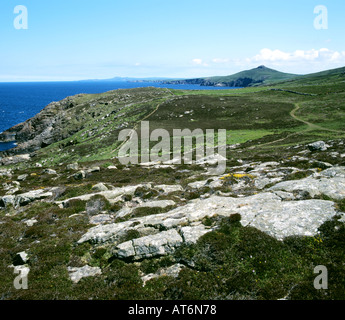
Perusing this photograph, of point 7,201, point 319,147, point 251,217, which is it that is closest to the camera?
point 251,217

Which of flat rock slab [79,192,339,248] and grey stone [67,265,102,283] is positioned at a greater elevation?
flat rock slab [79,192,339,248]

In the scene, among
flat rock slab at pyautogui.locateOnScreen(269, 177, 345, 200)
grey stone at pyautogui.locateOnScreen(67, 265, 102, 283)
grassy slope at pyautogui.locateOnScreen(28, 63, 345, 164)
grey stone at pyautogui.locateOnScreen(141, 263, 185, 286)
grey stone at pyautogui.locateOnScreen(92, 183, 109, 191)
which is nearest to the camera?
grey stone at pyautogui.locateOnScreen(141, 263, 185, 286)

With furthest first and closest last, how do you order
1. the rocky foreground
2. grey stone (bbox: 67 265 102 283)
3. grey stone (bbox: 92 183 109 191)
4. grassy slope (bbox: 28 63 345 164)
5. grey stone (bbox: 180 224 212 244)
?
grassy slope (bbox: 28 63 345 164) < grey stone (bbox: 92 183 109 191) < grey stone (bbox: 180 224 212 244) < grey stone (bbox: 67 265 102 283) < the rocky foreground

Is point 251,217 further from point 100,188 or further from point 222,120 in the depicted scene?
point 222,120

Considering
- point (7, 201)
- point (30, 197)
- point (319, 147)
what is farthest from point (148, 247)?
point (319, 147)

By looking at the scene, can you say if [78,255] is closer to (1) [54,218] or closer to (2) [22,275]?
(2) [22,275]

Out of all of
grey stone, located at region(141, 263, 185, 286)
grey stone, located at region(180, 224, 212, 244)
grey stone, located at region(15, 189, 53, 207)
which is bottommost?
grey stone, located at region(141, 263, 185, 286)

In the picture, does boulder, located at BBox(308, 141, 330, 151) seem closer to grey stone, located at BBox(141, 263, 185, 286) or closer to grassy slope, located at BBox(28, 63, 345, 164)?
grassy slope, located at BBox(28, 63, 345, 164)

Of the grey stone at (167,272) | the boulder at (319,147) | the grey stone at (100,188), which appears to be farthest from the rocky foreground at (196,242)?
the boulder at (319,147)

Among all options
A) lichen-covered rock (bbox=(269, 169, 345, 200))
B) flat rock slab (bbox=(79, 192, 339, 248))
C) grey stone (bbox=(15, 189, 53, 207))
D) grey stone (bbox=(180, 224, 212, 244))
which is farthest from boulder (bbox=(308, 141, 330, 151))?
grey stone (bbox=(15, 189, 53, 207))

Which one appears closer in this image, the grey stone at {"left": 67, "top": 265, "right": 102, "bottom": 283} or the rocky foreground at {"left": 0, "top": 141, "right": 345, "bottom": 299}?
the rocky foreground at {"left": 0, "top": 141, "right": 345, "bottom": 299}

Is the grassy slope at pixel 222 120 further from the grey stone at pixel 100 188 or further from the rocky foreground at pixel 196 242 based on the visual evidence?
the rocky foreground at pixel 196 242

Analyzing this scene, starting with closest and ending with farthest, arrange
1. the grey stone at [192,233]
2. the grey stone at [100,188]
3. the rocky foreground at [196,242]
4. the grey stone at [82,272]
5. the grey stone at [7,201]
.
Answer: the rocky foreground at [196,242]
the grey stone at [82,272]
the grey stone at [192,233]
the grey stone at [7,201]
the grey stone at [100,188]
